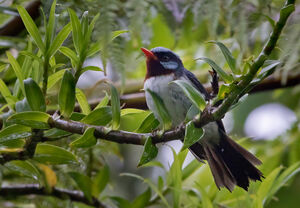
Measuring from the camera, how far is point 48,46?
0.67 m

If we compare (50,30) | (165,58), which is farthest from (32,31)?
(165,58)

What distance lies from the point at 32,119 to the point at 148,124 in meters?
0.18

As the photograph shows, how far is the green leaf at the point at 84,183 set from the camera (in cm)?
95

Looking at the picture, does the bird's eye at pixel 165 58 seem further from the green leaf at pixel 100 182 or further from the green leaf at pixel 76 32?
the green leaf at pixel 76 32

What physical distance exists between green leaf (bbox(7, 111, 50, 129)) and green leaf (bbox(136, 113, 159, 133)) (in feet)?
0.49

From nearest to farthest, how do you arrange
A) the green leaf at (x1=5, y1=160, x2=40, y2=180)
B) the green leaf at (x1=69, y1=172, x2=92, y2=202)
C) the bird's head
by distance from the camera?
the green leaf at (x1=5, y1=160, x2=40, y2=180)
the green leaf at (x1=69, y1=172, x2=92, y2=202)
the bird's head

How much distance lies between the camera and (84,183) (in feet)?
3.21

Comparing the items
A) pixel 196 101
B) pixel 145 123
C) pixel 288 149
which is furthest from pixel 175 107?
pixel 288 149

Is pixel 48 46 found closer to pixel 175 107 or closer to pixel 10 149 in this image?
pixel 10 149

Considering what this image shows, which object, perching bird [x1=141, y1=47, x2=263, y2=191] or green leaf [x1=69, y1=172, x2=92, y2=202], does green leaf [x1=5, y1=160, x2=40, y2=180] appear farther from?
perching bird [x1=141, y1=47, x2=263, y2=191]

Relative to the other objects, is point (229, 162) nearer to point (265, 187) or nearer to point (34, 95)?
point (265, 187)

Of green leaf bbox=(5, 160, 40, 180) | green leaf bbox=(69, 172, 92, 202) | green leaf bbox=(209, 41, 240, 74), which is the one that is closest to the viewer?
green leaf bbox=(209, 41, 240, 74)

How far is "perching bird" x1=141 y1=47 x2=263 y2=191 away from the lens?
750 millimetres

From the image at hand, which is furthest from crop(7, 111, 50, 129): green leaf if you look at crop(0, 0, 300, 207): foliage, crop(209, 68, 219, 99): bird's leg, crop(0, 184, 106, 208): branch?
crop(0, 184, 106, 208): branch
